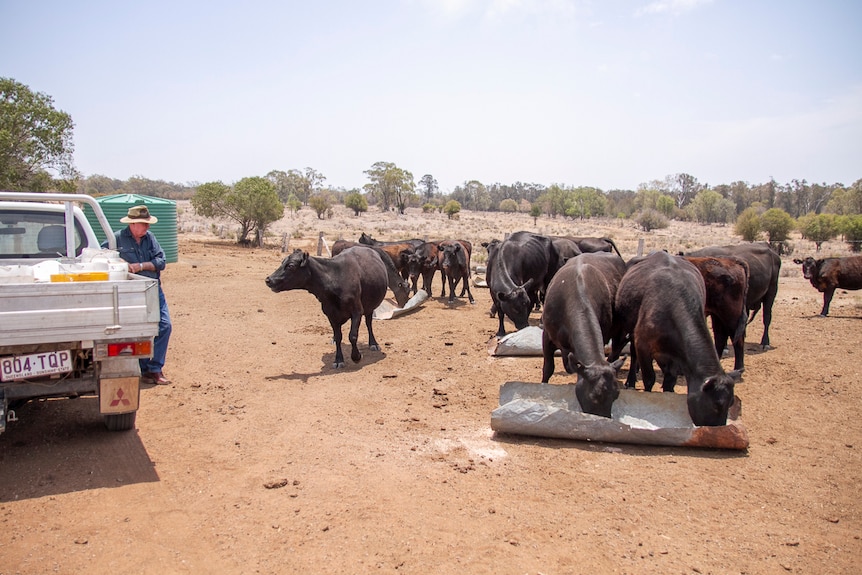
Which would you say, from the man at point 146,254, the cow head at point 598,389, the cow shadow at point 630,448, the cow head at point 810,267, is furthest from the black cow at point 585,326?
the cow head at point 810,267

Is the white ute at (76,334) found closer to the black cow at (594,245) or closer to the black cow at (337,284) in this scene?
Result: the black cow at (337,284)

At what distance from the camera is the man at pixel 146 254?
22.5 feet

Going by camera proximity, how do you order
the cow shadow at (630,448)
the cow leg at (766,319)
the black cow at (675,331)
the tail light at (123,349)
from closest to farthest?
the tail light at (123,349) < the cow shadow at (630,448) < the black cow at (675,331) < the cow leg at (766,319)

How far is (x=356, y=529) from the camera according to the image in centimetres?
398

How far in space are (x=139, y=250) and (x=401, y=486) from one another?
15.3ft

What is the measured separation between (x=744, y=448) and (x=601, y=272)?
9.40ft

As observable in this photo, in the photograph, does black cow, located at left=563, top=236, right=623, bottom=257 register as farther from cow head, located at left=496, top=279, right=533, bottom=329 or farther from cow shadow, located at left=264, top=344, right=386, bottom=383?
cow shadow, located at left=264, top=344, right=386, bottom=383

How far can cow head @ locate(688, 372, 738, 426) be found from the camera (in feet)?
17.5

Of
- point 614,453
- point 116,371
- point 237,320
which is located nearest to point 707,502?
point 614,453

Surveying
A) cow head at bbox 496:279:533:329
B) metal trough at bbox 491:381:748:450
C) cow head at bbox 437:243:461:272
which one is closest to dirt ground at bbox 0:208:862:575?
metal trough at bbox 491:381:748:450

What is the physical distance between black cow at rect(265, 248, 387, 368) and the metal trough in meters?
3.68

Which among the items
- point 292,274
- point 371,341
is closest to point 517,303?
point 371,341

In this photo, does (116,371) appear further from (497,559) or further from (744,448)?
(744,448)

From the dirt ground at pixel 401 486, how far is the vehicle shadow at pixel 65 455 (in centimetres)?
2
